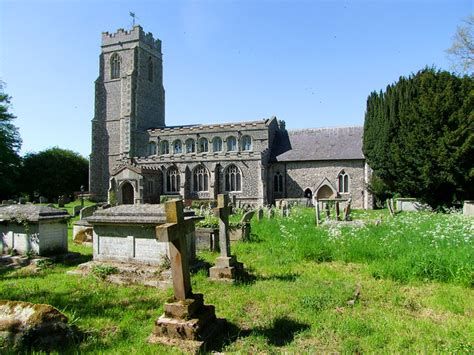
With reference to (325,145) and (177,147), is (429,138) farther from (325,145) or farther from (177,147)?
(177,147)

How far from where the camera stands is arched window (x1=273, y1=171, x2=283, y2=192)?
31.1 meters

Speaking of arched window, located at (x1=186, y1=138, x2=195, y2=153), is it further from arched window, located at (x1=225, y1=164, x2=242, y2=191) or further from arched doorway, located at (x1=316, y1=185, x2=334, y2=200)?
arched doorway, located at (x1=316, y1=185, x2=334, y2=200)

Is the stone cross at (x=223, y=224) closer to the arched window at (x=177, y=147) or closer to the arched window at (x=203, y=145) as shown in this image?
the arched window at (x=203, y=145)

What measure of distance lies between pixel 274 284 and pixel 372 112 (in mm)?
23087

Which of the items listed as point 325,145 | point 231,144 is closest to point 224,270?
point 325,145

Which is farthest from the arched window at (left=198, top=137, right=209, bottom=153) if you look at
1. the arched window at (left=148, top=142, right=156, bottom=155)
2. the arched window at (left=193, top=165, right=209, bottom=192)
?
the arched window at (left=148, top=142, right=156, bottom=155)

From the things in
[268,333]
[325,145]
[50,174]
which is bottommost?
[268,333]

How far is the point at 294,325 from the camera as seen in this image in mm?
4438

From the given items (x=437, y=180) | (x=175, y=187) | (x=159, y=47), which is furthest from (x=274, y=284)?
(x=159, y=47)

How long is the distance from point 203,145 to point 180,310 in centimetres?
3047

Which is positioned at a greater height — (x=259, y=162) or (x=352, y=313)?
(x=259, y=162)

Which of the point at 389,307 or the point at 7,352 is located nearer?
the point at 7,352

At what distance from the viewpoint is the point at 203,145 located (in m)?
34.1

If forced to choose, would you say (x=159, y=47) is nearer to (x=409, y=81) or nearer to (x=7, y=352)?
(x=409, y=81)
